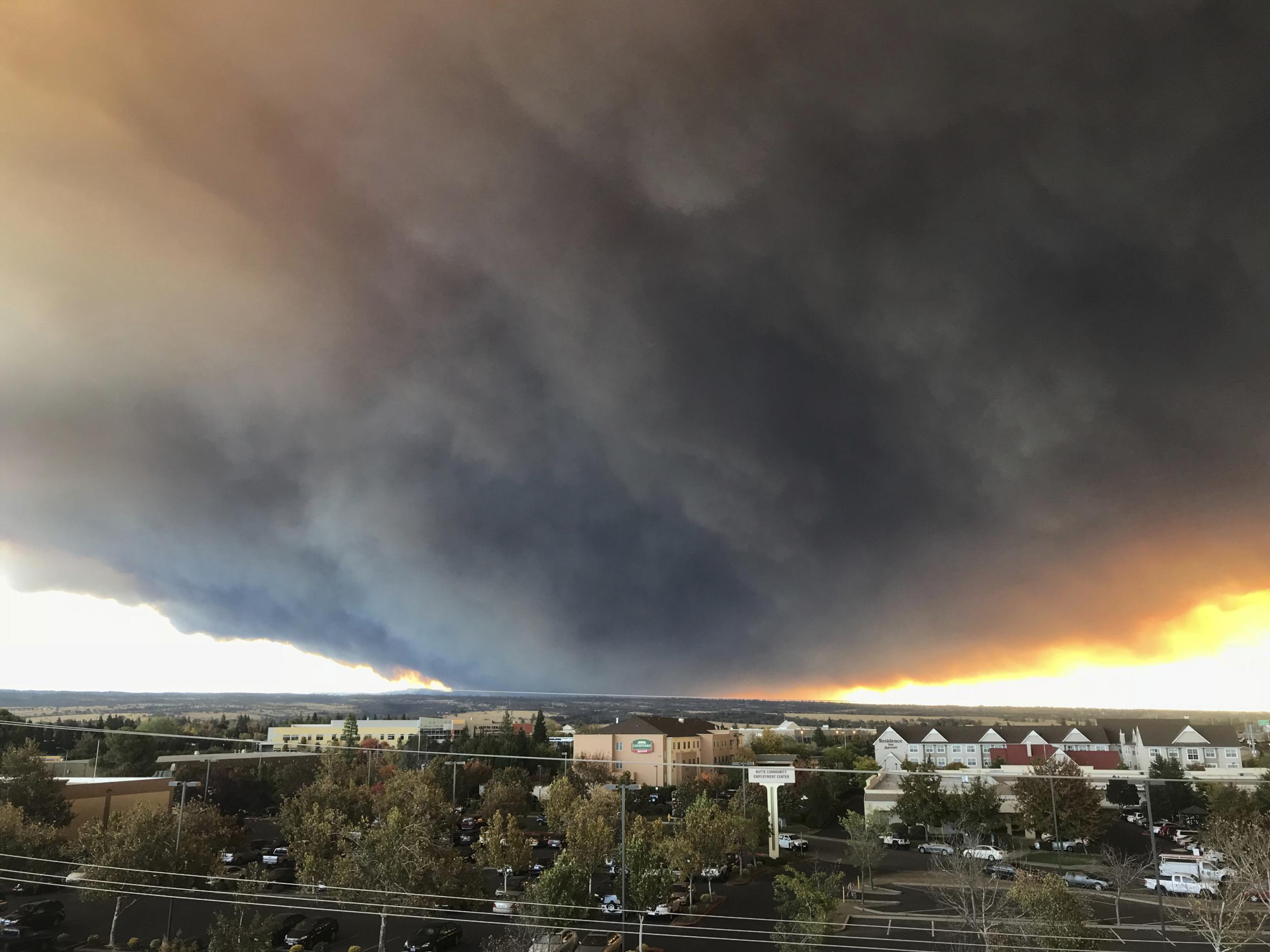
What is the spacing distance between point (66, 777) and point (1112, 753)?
1531 inches

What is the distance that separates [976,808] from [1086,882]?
507 centimetres

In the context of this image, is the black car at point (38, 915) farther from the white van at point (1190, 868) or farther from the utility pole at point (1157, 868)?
the white van at point (1190, 868)

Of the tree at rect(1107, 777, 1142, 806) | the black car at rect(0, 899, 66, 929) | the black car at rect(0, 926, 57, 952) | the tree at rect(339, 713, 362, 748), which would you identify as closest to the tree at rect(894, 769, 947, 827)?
the tree at rect(1107, 777, 1142, 806)

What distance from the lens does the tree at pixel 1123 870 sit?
649 inches

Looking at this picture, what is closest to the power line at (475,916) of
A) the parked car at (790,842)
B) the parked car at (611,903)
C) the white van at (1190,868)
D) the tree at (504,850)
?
the parked car at (611,903)

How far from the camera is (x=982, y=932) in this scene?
1257 centimetres

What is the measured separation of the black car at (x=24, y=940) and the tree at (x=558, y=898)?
30.9 ft

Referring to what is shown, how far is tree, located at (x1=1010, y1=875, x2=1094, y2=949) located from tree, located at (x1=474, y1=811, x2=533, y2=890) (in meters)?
11.2

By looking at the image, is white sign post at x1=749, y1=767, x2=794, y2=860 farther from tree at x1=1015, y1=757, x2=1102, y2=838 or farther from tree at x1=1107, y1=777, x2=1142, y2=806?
tree at x1=1107, y1=777, x2=1142, y2=806

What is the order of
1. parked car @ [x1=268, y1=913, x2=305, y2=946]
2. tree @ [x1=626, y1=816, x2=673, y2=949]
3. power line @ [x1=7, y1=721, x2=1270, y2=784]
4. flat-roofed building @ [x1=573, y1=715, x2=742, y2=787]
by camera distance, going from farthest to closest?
flat-roofed building @ [x1=573, y1=715, x2=742, y2=787] < power line @ [x1=7, y1=721, x2=1270, y2=784] < tree @ [x1=626, y1=816, x2=673, y2=949] < parked car @ [x1=268, y1=913, x2=305, y2=946]

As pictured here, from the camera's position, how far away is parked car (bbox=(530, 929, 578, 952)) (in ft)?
44.9

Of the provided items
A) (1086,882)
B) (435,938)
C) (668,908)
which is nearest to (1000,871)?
(1086,882)

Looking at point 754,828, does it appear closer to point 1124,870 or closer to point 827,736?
point 1124,870

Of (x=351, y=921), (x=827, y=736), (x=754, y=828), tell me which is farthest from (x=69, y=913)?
(x=827, y=736)
